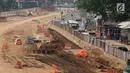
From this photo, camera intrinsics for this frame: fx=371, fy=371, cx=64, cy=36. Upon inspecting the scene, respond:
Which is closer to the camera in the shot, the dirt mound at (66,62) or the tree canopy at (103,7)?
the dirt mound at (66,62)

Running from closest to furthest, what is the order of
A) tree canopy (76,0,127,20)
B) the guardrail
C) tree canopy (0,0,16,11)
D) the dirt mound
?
the dirt mound → the guardrail → tree canopy (76,0,127,20) → tree canopy (0,0,16,11)

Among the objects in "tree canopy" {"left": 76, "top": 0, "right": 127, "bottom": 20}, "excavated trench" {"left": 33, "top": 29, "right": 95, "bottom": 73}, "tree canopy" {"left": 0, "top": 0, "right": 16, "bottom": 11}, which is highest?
"tree canopy" {"left": 76, "top": 0, "right": 127, "bottom": 20}

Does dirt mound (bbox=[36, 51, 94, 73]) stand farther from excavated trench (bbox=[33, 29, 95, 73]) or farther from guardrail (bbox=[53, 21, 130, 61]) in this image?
guardrail (bbox=[53, 21, 130, 61])

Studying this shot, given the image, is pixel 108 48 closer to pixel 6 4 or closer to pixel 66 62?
pixel 66 62

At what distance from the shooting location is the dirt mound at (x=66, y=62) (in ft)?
106

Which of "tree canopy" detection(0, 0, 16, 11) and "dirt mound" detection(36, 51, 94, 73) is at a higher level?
"dirt mound" detection(36, 51, 94, 73)

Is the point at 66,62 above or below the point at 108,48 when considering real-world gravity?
below

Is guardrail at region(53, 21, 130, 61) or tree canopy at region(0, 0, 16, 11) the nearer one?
guardrail at region(53, 21, 130, 61)

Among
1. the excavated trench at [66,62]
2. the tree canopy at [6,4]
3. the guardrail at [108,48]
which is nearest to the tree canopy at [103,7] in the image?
the guardrail at [108,48]

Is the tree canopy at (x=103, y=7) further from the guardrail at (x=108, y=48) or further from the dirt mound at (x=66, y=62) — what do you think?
the dirt mound at (x=66, y=62)

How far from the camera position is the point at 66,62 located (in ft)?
117

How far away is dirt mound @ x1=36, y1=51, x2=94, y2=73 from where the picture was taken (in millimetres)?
32244

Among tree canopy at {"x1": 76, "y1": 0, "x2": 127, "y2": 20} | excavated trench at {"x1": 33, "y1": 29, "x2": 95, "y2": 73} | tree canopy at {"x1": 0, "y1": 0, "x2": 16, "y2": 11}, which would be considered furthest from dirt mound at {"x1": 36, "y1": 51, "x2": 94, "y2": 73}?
tree canopy at {"x1": 0, "y1": 0, "x2": 16, "y2": 11}

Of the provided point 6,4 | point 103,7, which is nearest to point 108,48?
point 103,7
